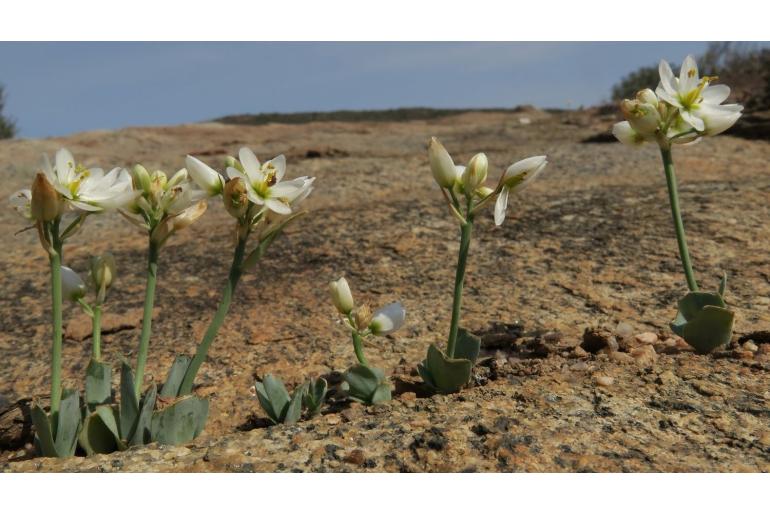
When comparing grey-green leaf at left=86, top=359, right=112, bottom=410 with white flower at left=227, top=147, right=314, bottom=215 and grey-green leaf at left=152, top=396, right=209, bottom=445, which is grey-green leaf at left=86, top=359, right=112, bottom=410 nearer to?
grey-green leaf at left=152, top=396, right=209, bottom=445

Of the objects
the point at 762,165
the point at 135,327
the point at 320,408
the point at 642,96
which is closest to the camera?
the point at 320,408

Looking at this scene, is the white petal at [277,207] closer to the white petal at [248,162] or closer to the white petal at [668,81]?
the white petal at [248,162]

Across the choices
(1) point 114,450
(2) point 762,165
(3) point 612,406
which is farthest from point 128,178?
(2) point 762,165

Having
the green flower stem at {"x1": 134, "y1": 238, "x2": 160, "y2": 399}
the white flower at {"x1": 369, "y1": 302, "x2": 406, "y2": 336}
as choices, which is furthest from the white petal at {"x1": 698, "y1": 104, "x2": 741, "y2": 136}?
the green flower stem at {"x1": 134, "y1": 238, "x2": 160, "y2": 399}

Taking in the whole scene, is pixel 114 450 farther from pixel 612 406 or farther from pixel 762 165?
pixel 762 165

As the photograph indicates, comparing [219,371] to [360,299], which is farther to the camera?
[360,299]

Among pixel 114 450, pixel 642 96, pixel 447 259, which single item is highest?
pixel 642 96
